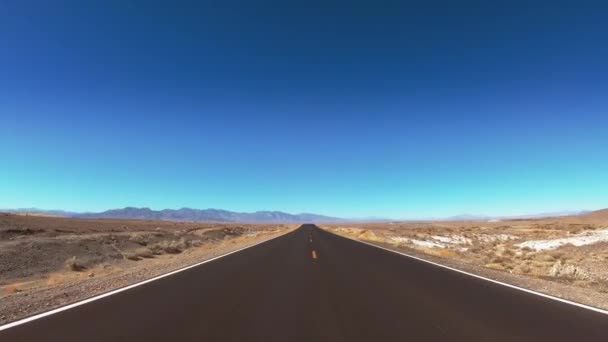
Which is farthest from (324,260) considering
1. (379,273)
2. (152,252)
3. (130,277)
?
(152,252)

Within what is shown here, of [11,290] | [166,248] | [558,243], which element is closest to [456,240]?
[558,243]

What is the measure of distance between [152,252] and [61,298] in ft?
75.8

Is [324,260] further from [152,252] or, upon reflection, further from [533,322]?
[152,252]

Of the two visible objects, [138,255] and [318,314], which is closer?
[318,314]

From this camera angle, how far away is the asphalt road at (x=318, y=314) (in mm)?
6355

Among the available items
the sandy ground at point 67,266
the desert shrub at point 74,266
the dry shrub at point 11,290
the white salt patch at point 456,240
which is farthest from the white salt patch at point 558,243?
the dry shrub at point 11,290

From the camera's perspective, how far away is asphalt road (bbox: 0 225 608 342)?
20.9ft

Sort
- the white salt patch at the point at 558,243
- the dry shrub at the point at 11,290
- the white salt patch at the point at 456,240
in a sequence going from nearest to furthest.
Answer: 1. the dry shrub at the point at 11,290
2. the white salt patch at the point at 558,243
3. the white salt patch at the point at 456,240

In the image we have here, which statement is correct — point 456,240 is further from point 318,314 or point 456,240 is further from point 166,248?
point 318,314

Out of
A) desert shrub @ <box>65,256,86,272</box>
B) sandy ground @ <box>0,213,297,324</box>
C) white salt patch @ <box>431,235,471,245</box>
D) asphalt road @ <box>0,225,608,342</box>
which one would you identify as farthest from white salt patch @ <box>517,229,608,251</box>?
desert shrub @ <box>65,256,86,272</box>

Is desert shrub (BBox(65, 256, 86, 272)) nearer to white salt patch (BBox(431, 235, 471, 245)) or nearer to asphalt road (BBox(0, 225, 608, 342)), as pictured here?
asphalt road (BBox(0, 225, 608, 342))

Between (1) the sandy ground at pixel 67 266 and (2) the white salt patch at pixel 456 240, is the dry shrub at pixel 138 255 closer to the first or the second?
(1) the sandy ground at pixel 67 266

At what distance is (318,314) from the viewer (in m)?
7.84

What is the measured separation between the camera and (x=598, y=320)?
298 inches
